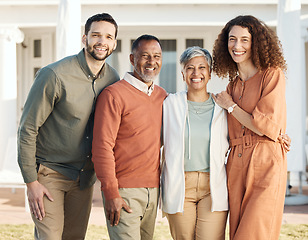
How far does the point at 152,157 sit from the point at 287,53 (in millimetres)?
4088

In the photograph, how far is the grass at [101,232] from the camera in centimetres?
506

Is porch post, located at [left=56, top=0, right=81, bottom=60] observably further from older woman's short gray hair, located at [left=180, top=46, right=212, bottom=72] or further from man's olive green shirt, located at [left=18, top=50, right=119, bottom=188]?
older woman's short gray hair, located at [left=180, top=46, right=212, bottom=72]

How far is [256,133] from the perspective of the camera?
294 cm

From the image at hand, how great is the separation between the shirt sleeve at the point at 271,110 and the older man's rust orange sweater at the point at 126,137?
2.35ft

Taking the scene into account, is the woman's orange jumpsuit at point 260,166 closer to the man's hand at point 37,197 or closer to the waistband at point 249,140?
the waistband at point 249,140

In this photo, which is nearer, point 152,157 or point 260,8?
point 152,157

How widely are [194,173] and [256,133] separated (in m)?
0.53

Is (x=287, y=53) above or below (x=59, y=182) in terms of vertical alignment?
above

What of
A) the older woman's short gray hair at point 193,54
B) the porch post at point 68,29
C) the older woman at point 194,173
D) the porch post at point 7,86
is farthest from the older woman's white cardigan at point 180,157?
the porch post at point 7,86

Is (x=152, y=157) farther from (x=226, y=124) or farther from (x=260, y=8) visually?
(x=260, y=8)

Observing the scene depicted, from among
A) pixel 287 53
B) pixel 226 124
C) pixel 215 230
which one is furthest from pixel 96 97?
pixel 287 53

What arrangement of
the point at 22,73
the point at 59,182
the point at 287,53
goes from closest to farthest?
the point at 59,182 → the point at 287,53 → the point at 22,73

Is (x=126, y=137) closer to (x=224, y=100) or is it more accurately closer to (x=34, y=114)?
(x=34, y=114)

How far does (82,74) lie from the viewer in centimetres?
300
